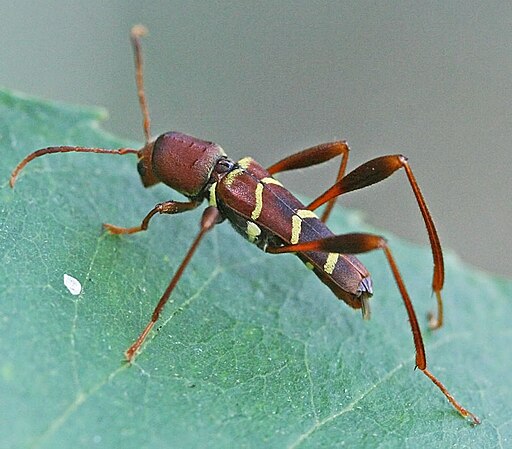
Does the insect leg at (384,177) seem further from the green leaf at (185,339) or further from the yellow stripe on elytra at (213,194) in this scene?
the yellow stripe on elytra at (213,194)

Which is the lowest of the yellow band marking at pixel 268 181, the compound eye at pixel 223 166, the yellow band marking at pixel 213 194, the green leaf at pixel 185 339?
the green leaf at pixel 185 339

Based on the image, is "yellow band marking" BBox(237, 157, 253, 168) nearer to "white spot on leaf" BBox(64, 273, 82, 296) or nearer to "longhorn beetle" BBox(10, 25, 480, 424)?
"longhorn beetle" BBox(10, 25, 480, 424)

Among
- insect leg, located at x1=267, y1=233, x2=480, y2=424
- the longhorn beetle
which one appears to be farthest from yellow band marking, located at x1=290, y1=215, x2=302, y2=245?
insect leg, located at x1=267, y1=233, x2=480, y2=424

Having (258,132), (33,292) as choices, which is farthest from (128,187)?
(258,132)

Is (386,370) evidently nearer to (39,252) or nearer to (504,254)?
(39,252)

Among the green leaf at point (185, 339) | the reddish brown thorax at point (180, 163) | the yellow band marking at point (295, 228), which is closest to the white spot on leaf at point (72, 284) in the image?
the green leaf at point (185, 339)

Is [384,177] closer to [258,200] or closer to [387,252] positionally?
[387,252]

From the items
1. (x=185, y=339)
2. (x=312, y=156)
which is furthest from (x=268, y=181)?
(x=185, y=339)

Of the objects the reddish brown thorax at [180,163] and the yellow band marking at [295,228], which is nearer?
the yellow band marking at [295,228]
